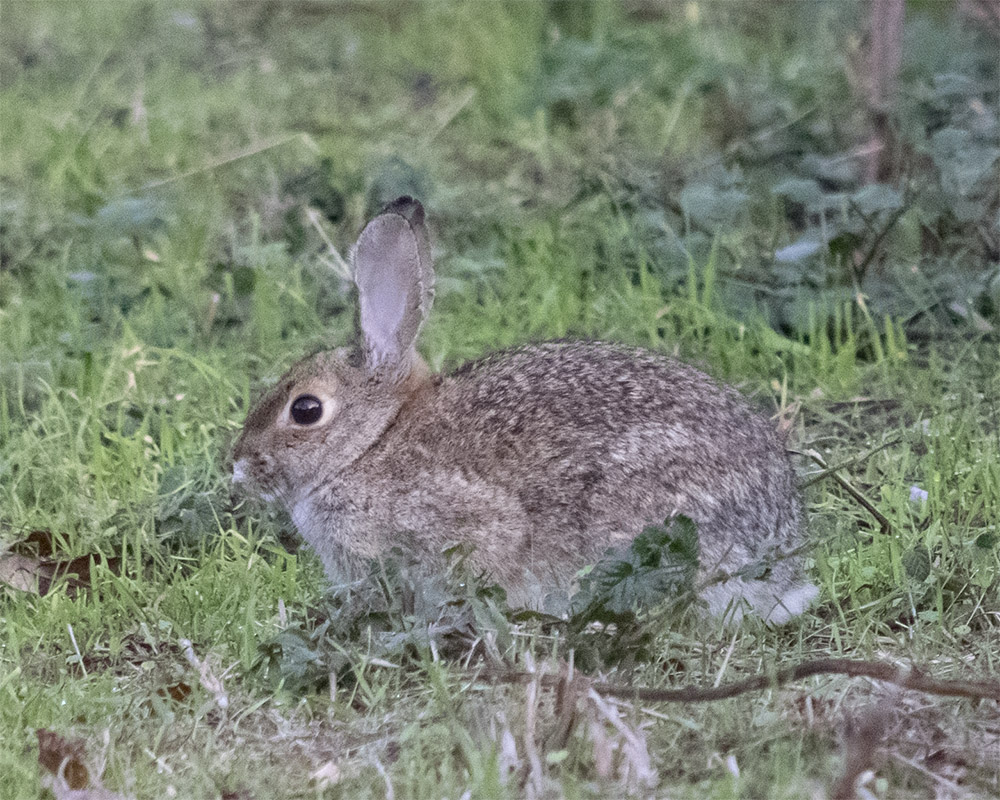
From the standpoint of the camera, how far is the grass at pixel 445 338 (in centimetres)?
366

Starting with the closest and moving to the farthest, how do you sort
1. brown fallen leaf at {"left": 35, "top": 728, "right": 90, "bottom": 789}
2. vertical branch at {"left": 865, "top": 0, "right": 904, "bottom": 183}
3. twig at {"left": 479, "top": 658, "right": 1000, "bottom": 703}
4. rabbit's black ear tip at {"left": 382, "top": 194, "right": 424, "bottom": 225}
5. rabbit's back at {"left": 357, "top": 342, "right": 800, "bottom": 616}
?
1. twig at {"left": 479, "top": 658, "right": 1000, "bottom": 703}
2. brown fallen leaf at {"left": 35, "top": 728, "right": 90, "bottom": 789}
3. rabbit's back at {"left": 357, "top": 342, "right": 800, "bottom": 616}
4. rabbit's black ear tip at {"left": 382, "top": 194, "right": 424, "bottom": 225}
5. vertical branch at {"left": 865, "top": 0, "right": 904, "bottom": 183}

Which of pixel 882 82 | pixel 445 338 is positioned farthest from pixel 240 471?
pixel 882 82

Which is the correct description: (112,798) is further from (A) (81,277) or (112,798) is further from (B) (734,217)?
(B) (734,217)

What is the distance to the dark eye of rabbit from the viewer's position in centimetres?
496

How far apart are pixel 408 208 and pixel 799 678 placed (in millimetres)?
1981

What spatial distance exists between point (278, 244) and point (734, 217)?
1968 millimetres

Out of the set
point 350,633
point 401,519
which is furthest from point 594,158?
point 350,633

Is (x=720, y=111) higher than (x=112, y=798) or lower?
lower

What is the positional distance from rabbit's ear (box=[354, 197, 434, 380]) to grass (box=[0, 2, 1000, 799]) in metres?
0.64

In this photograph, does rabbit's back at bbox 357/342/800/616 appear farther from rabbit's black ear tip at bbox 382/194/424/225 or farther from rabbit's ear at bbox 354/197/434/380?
rabbit's black ear tip at bbox 382/194/424/225

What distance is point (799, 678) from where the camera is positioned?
375cm

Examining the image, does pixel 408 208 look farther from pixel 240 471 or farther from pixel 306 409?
pixel 240 471

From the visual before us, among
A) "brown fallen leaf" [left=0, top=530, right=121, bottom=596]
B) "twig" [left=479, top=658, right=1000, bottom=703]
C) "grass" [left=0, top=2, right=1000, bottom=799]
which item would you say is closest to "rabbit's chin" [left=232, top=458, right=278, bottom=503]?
"grass" [left=0, top=2, right=1000, bottom=799]

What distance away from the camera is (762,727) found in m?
3.59
